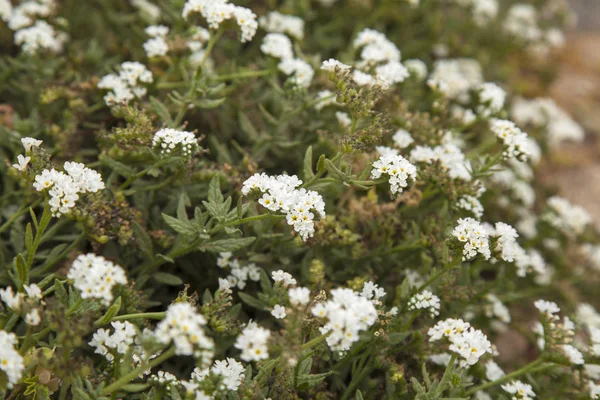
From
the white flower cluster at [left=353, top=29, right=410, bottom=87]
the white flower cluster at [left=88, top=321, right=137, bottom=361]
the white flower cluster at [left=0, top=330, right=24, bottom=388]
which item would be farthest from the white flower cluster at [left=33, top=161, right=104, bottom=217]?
the white flower cluster at [left=353, top=29, right=410, bottom=87]

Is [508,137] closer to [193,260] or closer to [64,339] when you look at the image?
[193,260]

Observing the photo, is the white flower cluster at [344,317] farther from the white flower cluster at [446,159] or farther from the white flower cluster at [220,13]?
the white flower cluster at [220,13]

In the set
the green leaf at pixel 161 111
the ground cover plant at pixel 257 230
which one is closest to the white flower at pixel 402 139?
the ground cover plant at pixel 257 230

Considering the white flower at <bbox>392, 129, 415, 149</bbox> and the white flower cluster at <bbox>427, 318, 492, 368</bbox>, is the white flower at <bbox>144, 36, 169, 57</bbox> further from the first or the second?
the white flower cluster at <bbox>427, 318, 492, 368</bbox>

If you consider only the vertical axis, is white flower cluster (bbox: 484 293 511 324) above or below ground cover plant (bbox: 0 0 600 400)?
below

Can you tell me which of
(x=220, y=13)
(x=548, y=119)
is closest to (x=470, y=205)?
(x=220, y=13)

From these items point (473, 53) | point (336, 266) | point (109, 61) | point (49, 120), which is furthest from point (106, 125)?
point (473, 53)
